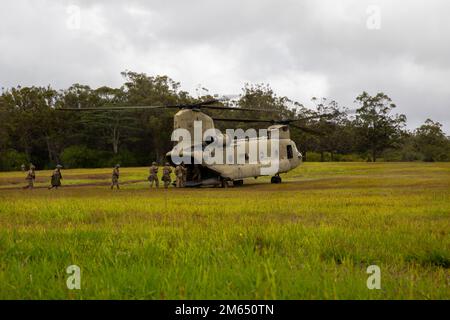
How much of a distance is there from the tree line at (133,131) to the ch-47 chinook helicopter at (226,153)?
4349cm

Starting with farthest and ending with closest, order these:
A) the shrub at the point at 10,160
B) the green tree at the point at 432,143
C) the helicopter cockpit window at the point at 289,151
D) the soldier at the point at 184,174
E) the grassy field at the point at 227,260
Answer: the green tree at the point at 432,143, the shrub at the point at 10,160, the helicopter cockpit window at the point at 289,151, the soldier at the point at 184,174, the grassy field at the point at 227,260

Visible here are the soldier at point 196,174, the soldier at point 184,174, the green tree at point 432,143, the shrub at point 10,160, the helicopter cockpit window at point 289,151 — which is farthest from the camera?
the green tree at point 432,143

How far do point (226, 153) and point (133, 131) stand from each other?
57158 mm

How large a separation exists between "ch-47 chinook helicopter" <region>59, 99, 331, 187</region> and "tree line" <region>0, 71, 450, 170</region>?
43.5m

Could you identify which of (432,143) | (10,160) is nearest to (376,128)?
(432,143)

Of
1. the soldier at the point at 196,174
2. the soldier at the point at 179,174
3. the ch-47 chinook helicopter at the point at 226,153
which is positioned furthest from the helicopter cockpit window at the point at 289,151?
the soldier at the point at 179,174

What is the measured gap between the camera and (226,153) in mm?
33219

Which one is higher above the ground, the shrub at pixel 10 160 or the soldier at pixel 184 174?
the shrub at pixel 10 160

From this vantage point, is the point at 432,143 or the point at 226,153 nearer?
the point at 226,153

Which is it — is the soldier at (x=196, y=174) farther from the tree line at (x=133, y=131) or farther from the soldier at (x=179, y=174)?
the tree line at (x=133, y=131)

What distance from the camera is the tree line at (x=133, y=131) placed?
83.1 meters

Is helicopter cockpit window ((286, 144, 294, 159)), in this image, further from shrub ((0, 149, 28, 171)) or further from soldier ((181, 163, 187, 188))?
shrub ((0, 149, 28, 171))

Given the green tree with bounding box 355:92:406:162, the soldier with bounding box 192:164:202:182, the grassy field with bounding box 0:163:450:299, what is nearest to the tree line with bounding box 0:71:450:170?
the green tree with bounding box 355:92:406:162

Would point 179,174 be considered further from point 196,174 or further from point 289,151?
point 289,151
